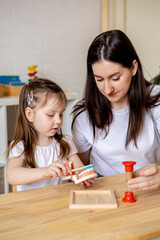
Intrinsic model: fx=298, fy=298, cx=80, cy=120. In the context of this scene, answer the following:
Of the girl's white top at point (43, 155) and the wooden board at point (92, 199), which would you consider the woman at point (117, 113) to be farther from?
the wooden board at point (92, 199)

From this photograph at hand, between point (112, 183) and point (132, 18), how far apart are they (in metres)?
3.48

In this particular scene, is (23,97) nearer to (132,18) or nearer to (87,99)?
(87,99)

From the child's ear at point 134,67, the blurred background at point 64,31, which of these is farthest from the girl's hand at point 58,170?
the blurred background at point 64,31

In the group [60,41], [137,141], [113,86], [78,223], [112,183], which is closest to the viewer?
[78,223]

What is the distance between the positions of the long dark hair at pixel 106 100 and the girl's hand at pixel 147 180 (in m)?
0.45

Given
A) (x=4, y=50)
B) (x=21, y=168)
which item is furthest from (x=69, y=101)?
(x=21, y=168)

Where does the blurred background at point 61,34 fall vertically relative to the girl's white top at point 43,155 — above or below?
above

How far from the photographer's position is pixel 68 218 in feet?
3.14

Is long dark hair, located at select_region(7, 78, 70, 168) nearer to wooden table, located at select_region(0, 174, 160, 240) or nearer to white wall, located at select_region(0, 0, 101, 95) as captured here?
wooden table, located at select_region(0, 174, 160, 240)

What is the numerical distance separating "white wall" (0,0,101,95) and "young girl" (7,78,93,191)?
1.77m

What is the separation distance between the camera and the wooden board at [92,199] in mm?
1045

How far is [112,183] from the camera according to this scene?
1.29m

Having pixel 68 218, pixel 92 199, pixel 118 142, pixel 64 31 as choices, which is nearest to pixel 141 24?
pixel 64 31

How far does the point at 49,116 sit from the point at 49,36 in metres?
2.24
